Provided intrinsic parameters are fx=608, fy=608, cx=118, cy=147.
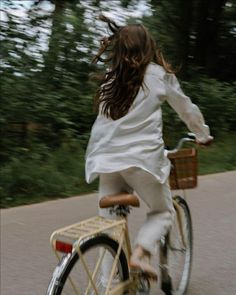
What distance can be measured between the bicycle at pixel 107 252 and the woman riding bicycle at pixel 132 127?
0.42ft

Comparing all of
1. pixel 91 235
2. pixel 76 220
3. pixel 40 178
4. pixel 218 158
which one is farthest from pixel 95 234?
pixel 218 158

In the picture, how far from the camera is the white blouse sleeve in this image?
3641mm

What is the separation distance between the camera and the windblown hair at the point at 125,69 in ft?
11.3

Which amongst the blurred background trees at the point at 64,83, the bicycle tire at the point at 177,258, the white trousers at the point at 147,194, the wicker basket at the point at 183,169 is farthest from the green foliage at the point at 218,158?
the white trousers at the point at 147,194

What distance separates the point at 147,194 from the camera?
3.57 m

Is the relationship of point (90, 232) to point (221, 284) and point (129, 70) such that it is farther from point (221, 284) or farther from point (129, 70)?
point (221, 284)

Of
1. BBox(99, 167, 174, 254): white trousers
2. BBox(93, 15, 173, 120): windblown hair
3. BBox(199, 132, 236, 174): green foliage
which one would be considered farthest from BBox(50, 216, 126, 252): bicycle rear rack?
BBox(199, 132, 236, 174): green foliage

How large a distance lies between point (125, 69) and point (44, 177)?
Result: 4.46 meters

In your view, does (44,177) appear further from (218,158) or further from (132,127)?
(132,127)

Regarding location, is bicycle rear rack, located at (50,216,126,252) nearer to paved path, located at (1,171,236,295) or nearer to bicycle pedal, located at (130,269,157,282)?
bicycle pedal, located at (130,269,157,282)

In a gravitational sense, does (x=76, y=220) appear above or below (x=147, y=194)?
below

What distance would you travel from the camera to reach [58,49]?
10328 millimetres

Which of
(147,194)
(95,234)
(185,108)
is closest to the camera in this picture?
(95,234)

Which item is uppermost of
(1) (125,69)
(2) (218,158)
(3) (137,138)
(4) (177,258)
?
(1) (125,69)
